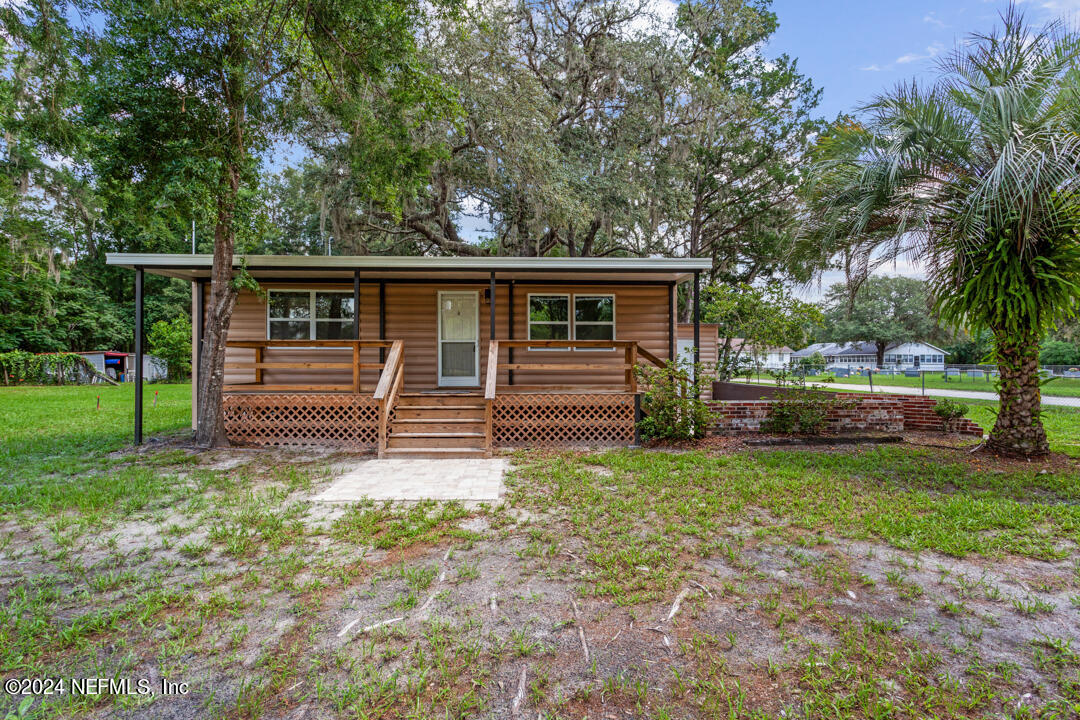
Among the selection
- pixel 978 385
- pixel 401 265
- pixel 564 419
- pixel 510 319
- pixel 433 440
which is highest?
pixel 401 265

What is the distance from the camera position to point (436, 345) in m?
9.39

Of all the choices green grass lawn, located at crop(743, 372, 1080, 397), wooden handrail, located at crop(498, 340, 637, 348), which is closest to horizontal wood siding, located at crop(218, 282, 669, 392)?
wooden handrail, located at crop(498, 340, 637, 348)

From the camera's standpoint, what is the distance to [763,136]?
16.9 metres

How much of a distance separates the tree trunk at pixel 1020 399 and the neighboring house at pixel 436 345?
393cm

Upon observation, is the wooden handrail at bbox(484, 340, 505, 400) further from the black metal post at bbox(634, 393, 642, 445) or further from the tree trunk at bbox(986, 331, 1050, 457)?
the tree trunk at bbox(986, 331, 1050, 457)

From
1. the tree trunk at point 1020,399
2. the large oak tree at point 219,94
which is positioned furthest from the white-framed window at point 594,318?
the tree trunk at point 1020,399

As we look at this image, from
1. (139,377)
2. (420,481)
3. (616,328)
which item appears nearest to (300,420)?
(139,377)

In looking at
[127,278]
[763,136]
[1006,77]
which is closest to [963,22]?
[1006,77]

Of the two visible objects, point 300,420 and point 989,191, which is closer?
point 989,191

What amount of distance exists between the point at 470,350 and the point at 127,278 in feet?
100

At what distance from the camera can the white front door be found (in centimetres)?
945

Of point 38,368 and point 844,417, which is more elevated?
point 38,368

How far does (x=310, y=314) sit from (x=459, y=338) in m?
2.85

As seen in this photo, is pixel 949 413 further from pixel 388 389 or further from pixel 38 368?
pixel 38 368
